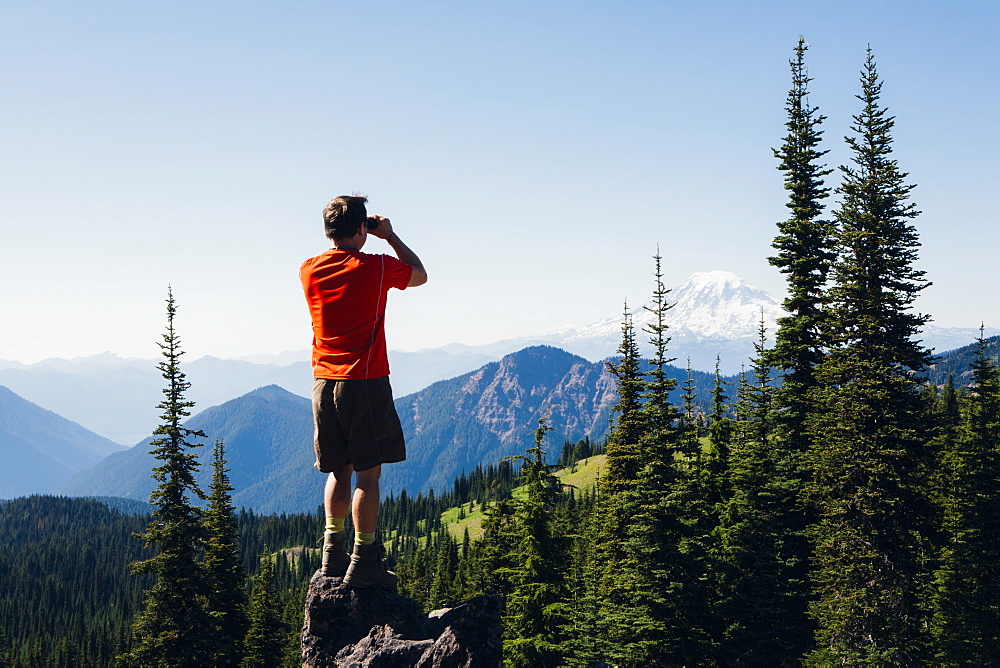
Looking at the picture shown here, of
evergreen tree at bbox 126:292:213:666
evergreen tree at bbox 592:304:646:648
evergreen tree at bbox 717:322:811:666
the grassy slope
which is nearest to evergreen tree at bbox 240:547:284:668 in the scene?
evergreen tree at bbox 126:292:213:666

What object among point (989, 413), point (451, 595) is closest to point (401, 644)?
point (989, 413)

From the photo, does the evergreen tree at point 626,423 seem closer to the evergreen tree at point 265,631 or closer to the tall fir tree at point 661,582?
the tall fir tree at point 661,582

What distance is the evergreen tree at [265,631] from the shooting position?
40969mm

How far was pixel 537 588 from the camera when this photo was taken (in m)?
27.7

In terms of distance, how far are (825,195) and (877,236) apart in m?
7.20

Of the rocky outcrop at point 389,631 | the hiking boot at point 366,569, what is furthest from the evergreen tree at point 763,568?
Result: the hiking boot at point 366,569

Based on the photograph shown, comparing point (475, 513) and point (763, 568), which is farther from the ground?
point (763, 568)

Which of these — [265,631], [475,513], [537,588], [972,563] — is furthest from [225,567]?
[475,513]

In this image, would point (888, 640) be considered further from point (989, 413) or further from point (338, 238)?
point (338, 238)

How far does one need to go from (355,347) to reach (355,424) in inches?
31.9

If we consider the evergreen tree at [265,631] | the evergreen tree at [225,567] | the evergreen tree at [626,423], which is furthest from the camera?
the evergreen tree at [265,631]

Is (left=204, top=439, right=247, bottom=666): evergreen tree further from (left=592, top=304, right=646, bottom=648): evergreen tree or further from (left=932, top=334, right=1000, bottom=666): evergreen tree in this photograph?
(left=932, top=334, right=1000, bottom=666): evergreen tree

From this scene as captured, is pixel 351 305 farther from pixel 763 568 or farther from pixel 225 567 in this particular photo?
pixel 225 567

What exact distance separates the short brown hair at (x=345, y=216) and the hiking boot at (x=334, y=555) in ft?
11.3
